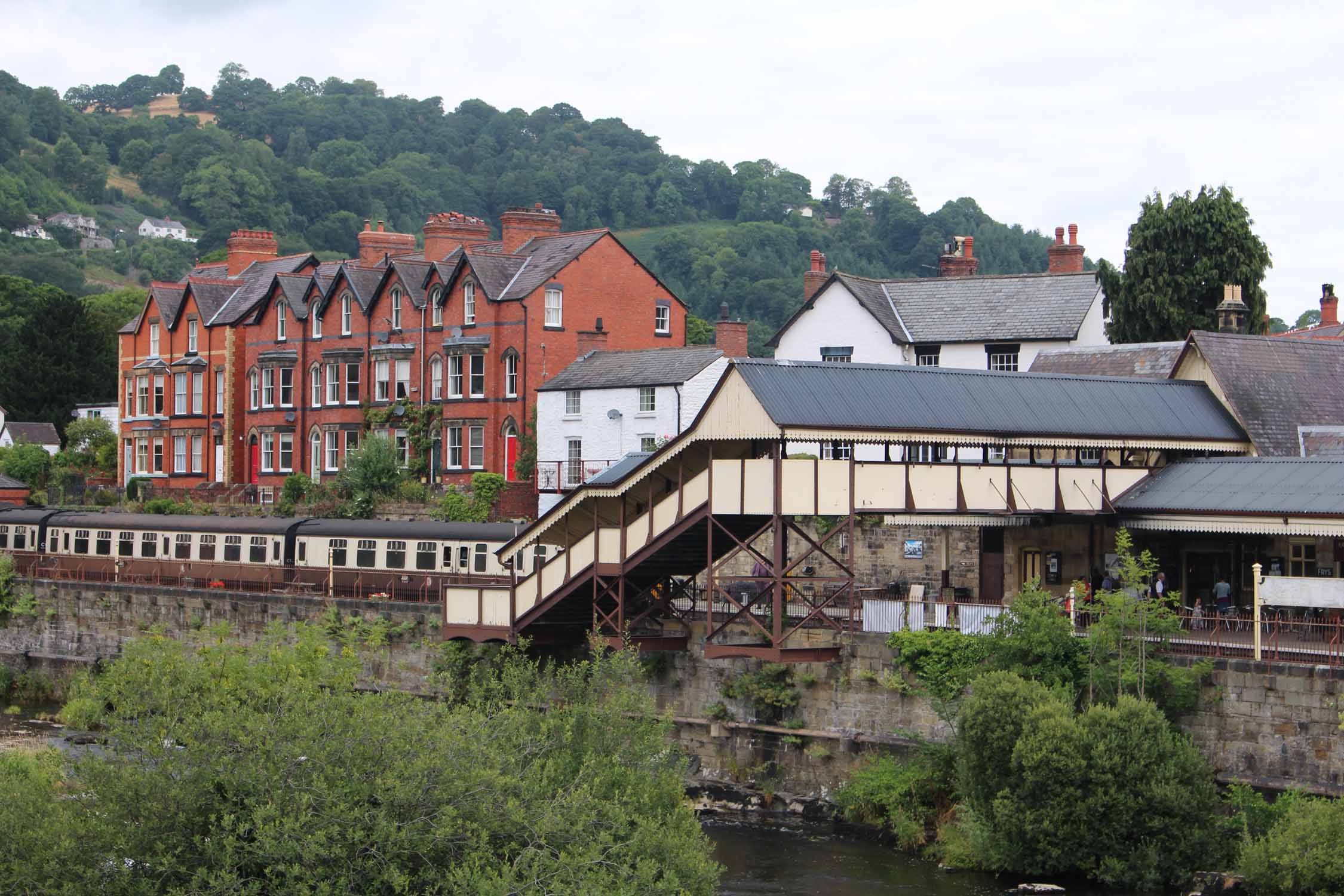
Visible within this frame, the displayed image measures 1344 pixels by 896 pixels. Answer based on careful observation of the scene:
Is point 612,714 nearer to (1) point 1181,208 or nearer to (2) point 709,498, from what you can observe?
(2) point 709,498

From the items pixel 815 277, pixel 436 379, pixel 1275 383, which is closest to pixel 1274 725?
pixel 1275 383

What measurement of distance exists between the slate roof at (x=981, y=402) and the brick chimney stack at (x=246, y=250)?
54514 millimetres

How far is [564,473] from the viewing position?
59.7m

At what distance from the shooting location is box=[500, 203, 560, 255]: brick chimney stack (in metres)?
68.8

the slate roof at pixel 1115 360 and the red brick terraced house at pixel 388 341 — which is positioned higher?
the red brick terraced house at pixel 388 341

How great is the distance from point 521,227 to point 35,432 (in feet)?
138

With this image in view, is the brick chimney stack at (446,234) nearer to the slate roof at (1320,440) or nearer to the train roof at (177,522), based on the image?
the train roof at (177,522)

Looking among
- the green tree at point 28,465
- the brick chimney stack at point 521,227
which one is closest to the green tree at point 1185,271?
the brick chimney stack at point 521,227

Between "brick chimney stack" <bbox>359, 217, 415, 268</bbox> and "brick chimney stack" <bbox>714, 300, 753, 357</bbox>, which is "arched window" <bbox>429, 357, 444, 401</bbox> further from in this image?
"brick chimney stack" <bbox>714, 300, 753, 357</bbox>

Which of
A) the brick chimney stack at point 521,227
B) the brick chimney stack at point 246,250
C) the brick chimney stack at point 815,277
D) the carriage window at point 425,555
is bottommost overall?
the carriage window at point 425,555

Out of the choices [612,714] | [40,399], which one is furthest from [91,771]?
[40,399]

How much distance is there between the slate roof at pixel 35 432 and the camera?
9703cm

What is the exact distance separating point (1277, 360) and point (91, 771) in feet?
96.6

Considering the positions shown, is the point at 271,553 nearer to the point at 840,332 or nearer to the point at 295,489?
the point at 295,489
